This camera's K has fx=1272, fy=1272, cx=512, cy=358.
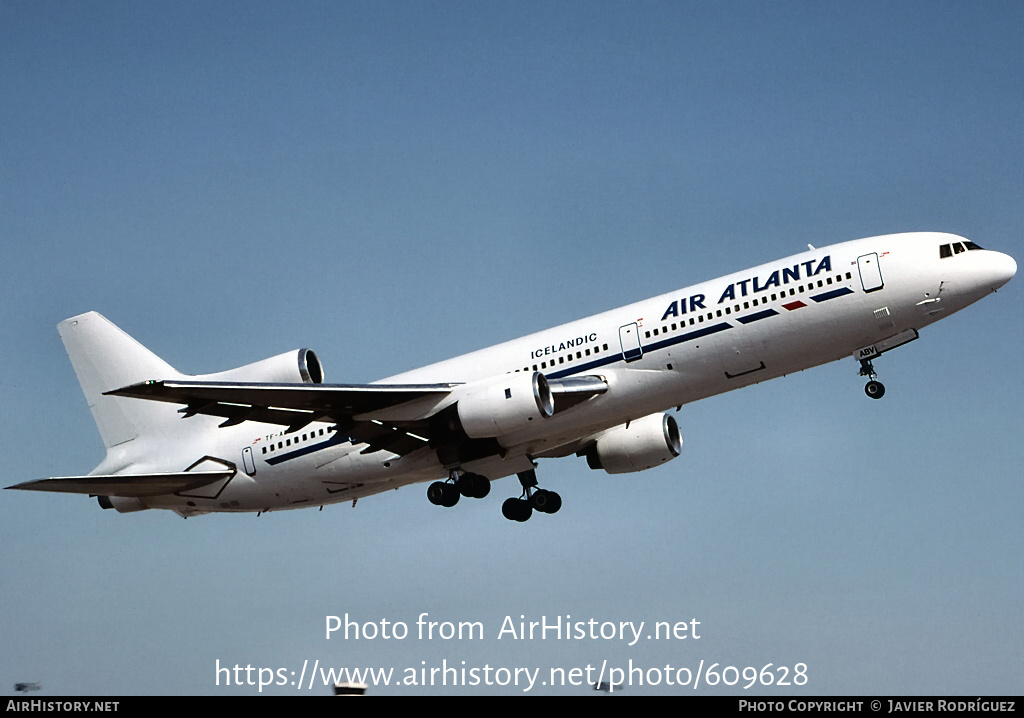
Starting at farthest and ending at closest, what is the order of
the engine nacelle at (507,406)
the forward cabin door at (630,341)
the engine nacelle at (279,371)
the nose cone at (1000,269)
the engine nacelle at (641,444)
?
the engine nacelle at (641,444), the engine nacelle at (279,371), the forward cabin door at (630,341), the engine nacelle at (507,406), the nose cone at (1000,269)

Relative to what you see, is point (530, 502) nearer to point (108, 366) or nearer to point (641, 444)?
point (641, 444)

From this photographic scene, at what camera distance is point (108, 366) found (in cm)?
4684

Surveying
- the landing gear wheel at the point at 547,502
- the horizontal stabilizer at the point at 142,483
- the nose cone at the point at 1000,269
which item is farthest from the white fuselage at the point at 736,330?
the horizontal stabilizer at the point at 142,483

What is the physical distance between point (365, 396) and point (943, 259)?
17.0m

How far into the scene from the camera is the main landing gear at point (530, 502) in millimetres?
44094

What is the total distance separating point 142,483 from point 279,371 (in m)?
6.50

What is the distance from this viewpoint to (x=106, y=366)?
46.8 m

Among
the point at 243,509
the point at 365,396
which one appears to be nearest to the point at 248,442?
the point at 243,509

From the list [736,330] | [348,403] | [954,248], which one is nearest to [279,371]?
[348,403]

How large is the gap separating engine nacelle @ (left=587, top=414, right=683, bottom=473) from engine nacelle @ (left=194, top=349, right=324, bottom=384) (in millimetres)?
10179

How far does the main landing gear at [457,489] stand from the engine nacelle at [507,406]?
10.4 feet

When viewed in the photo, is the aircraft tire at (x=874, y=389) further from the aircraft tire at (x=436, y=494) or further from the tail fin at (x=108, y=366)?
the tail fin at (x=108, y=366)
